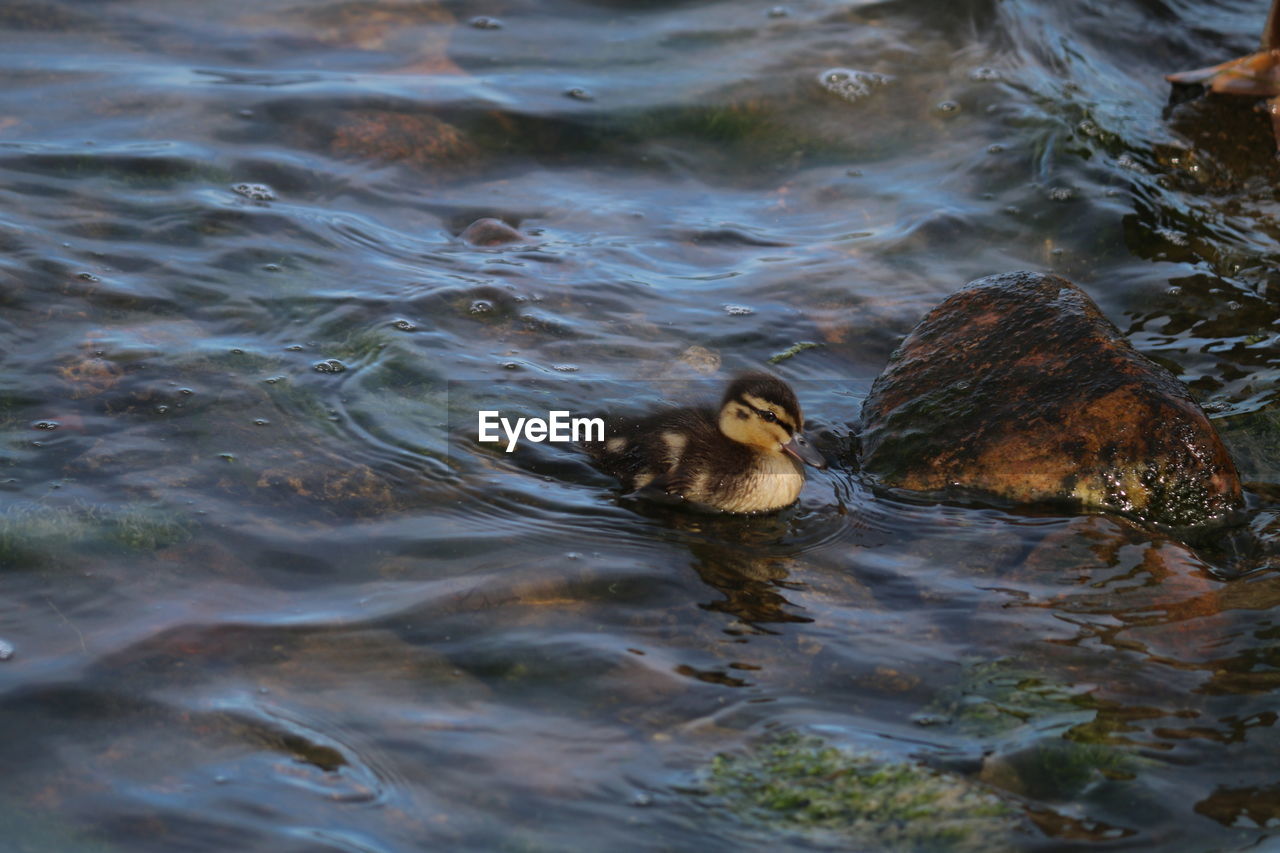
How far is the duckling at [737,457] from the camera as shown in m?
5.46

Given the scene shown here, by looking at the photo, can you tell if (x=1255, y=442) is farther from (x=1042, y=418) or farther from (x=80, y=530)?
(x=80, y=530)

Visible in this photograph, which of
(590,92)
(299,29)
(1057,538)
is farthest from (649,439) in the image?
(299,29)

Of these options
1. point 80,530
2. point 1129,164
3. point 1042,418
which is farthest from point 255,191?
point 1129,164

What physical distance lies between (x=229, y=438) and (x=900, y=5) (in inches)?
278

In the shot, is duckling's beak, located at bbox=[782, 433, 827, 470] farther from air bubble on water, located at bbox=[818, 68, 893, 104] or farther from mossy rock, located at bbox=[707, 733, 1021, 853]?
air bubble on water, located at bbox=[818, 68, 893, 104]

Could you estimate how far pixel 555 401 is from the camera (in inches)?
239

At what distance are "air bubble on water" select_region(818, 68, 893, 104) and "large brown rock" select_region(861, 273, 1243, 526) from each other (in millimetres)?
3722

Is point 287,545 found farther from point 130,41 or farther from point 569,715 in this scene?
point 130,41

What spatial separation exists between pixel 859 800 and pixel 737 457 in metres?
2.03

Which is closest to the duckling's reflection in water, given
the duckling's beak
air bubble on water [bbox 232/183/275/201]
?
the duckling's beak

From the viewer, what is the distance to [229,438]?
5484mm

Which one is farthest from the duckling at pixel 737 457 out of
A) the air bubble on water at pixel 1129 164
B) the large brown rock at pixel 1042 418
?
the air bubble on water at pixel 1129 164

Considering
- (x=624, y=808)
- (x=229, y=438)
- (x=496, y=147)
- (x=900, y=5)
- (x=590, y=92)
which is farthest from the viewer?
(x=900, y=5)

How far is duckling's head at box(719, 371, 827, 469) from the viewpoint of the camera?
5461mm
